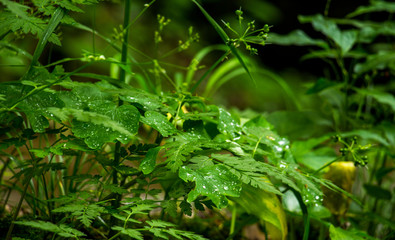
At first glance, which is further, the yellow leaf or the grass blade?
the yellow leaf

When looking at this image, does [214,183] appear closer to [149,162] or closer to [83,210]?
[149,162]

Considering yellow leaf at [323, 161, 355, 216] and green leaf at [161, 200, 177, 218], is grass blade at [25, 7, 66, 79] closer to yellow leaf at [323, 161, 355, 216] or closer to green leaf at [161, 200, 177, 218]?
green leaf at [161, 200, 177, 218]

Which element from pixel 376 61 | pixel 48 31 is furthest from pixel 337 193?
pixel 48 31

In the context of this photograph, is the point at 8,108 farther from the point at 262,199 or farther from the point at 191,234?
the point at 262,199

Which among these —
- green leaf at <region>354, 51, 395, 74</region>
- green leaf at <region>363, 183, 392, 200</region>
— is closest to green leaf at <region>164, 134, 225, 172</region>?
green leaf at <region>363, 183, 392, 200</region>

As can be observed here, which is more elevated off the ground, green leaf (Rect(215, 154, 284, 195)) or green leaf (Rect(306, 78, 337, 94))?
green leaf (Rect(306, 78, 337, 94))

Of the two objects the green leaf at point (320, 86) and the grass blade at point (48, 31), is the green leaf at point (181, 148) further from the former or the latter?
the green leaf at point (320, 86)

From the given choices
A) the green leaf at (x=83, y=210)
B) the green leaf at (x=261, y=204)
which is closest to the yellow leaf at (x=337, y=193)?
the green leaf at (x=261, y=204)
